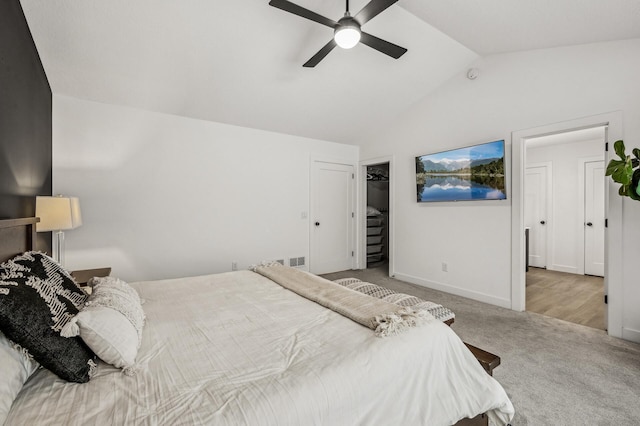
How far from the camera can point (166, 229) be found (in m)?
3.81

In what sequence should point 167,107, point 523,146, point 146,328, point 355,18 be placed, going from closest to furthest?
point 146,328, point 355,18, point 523,146, point 167,107

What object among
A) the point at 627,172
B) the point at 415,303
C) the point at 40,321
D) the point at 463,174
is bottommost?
the point at 415,303

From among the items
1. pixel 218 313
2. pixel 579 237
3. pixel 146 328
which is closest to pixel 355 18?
pixel 218 313

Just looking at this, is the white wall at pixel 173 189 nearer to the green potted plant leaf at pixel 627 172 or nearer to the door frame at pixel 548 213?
the green potted plant leaf at pixel 627 172

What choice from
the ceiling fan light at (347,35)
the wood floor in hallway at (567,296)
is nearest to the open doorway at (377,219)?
the wood floor in hallway at (567,296)

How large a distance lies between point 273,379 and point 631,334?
11.4ft

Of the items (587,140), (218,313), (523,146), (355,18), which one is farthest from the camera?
(587,140)

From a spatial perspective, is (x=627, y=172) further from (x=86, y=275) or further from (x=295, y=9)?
(x=86, y=275)

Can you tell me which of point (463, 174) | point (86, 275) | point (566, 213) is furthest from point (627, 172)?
point (86, 275)

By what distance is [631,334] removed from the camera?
8.80 ft

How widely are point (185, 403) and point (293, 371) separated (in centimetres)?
38

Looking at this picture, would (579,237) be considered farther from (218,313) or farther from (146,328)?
(146,328)

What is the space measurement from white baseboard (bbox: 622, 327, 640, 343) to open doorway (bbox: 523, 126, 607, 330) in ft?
4.83

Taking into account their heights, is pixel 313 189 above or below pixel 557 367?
above
